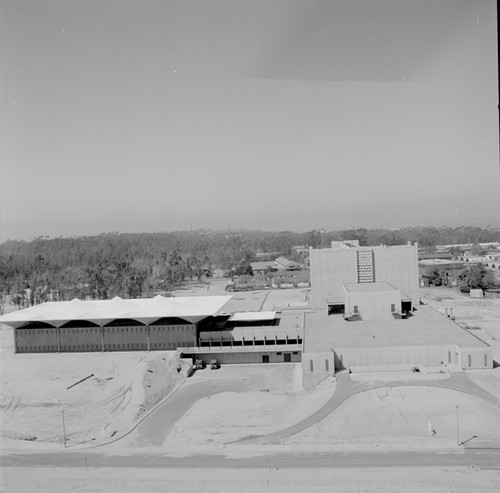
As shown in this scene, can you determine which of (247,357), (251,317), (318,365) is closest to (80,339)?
(247,357)

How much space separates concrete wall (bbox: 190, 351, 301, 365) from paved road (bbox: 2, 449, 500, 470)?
1008cm

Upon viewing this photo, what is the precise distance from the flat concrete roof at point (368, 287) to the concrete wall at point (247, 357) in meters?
5.49

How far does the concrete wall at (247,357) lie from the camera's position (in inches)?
950

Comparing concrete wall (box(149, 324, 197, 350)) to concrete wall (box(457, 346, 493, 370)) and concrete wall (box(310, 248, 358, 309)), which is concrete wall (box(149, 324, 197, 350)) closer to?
concrete wall (box(310, 248, 358, 309))

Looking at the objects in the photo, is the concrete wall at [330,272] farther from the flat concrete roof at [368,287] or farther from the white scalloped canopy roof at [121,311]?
the white scalloped canopy roof at [121,311]

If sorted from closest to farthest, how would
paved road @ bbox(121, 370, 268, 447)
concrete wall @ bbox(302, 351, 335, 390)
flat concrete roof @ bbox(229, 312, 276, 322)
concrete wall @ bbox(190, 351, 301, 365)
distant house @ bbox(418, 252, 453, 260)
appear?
paved road @ bbox(121, 370, 268, 447) → concrete wall @ bbox(302, 351, 335, 390) → concrete wall @ bbox(190, 351, 301, 365) → flat concrete roof @ bbox(229, 312, 276, 322) → distant house @ bbox(418, 252, 453, 260)

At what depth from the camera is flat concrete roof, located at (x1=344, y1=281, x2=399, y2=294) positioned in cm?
2705

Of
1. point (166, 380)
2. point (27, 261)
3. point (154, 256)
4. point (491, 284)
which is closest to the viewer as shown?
point (166, 380)

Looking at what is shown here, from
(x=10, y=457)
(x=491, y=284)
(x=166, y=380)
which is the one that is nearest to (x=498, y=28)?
(x=10, y=457)

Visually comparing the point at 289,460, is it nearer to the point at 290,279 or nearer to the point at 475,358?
the point at 475,358

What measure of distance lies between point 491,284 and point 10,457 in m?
40.8

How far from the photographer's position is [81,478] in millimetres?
13258

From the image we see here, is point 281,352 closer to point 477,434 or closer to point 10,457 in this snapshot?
point 477,434

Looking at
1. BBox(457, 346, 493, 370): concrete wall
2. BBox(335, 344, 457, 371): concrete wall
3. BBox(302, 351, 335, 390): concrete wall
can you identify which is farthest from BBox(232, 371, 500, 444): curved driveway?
BBox(335, 344, 457, 371): concrete wall
